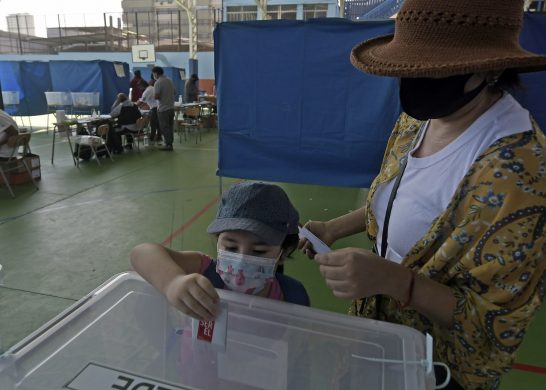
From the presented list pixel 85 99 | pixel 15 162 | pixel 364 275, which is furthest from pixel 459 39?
pixel 85 99

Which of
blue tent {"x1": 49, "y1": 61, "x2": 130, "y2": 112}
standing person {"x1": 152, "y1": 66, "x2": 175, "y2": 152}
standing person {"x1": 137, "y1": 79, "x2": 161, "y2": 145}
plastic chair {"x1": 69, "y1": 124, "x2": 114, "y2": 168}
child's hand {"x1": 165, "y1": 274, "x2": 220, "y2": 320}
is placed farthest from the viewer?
blue tent {"x1": 49, "y1": 61, "x2": 130, "y2": 112}

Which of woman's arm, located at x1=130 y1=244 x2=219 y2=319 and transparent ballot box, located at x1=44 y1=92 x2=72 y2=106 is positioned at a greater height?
woman's arm, located at x1=130 y1=244 x2=219 y2=319

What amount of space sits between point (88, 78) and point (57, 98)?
104 centimetres

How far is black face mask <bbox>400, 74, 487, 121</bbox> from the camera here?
804mm

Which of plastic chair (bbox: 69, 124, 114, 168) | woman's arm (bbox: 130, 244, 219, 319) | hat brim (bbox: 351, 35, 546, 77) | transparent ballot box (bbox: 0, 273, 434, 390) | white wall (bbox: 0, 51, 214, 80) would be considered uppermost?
white wall (bbox: 0, 51, 214, 80)

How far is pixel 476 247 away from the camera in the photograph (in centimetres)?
75

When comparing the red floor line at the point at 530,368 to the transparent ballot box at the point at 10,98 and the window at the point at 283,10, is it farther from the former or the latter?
the window at the point at 283,10

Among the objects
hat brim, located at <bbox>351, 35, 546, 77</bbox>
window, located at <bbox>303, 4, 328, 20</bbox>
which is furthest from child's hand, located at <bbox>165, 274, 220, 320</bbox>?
window, located at <bbox>303, 4, 328, 20</bbox>

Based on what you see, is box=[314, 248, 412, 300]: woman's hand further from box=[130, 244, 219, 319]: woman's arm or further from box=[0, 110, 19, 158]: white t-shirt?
box=[0, 110, 19, 158]: white t-shirt

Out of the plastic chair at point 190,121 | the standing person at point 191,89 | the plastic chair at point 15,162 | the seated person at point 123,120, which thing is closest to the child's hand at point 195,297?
the plastic chair at point 15,162

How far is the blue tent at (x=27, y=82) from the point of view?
37.1 feet

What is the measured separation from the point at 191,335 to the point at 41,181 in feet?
19.6

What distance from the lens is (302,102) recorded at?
159 inches

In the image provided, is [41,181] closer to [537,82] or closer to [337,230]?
[337,230]
